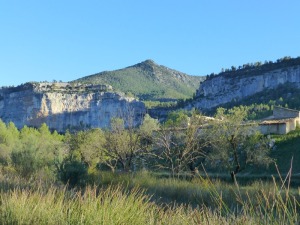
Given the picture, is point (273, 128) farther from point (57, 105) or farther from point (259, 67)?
point (57, 105)

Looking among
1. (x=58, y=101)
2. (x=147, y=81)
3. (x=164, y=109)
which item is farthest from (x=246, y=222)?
(x=147, y=81)

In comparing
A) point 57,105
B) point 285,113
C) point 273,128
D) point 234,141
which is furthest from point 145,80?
point 234,141

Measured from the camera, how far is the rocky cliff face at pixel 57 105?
120 m

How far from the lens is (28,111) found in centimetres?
12125

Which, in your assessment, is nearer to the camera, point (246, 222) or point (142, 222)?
point (246, 222)

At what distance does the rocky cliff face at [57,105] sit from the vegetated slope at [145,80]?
28.8ft

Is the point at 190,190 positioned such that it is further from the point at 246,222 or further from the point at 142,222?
the point at 246,222

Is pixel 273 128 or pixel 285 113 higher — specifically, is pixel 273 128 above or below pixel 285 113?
below

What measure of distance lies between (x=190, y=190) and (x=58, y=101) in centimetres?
11490

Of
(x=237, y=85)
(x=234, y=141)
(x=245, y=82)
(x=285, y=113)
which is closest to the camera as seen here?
(x=234, y=141)

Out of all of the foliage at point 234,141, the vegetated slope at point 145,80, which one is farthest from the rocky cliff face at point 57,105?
the foliage at point 234,141

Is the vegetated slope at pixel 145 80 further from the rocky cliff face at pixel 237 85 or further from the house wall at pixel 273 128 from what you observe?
the house wall at pixel 273 128

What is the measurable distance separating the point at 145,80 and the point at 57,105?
3053 cm

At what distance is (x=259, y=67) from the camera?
108188 mm
